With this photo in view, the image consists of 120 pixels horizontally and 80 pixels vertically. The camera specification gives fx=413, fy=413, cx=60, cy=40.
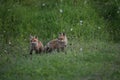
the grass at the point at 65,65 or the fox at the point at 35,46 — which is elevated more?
the fox at the point at 35,46

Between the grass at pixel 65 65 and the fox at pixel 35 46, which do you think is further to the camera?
the fox at pixel 35 46

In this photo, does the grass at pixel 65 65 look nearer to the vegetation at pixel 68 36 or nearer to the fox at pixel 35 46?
the vegetation at pixel 68 36

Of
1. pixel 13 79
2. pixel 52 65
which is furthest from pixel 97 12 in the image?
pixel 13 79

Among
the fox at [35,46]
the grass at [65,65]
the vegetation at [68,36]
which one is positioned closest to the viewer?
the grass at [65,65]

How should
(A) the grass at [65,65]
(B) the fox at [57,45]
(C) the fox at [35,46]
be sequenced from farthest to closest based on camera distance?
1. (B) the fox at [57,45]
2. (C) the fox at [35,46]
3. (A) the grass at [65,65]

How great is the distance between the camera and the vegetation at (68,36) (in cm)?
961

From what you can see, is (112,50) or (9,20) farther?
(9,20)

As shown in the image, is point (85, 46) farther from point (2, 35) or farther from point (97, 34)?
point (2, 35)

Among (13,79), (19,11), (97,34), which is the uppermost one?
(19,11)

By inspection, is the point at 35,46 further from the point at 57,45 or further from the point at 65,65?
the point at 65,65

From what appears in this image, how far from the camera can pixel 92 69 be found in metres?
9.80

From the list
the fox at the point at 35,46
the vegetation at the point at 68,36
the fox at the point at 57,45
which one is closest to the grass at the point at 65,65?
the vegetation at the point at 68,36

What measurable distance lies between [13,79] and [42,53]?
254 cm

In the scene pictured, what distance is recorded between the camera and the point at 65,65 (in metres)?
10.0
